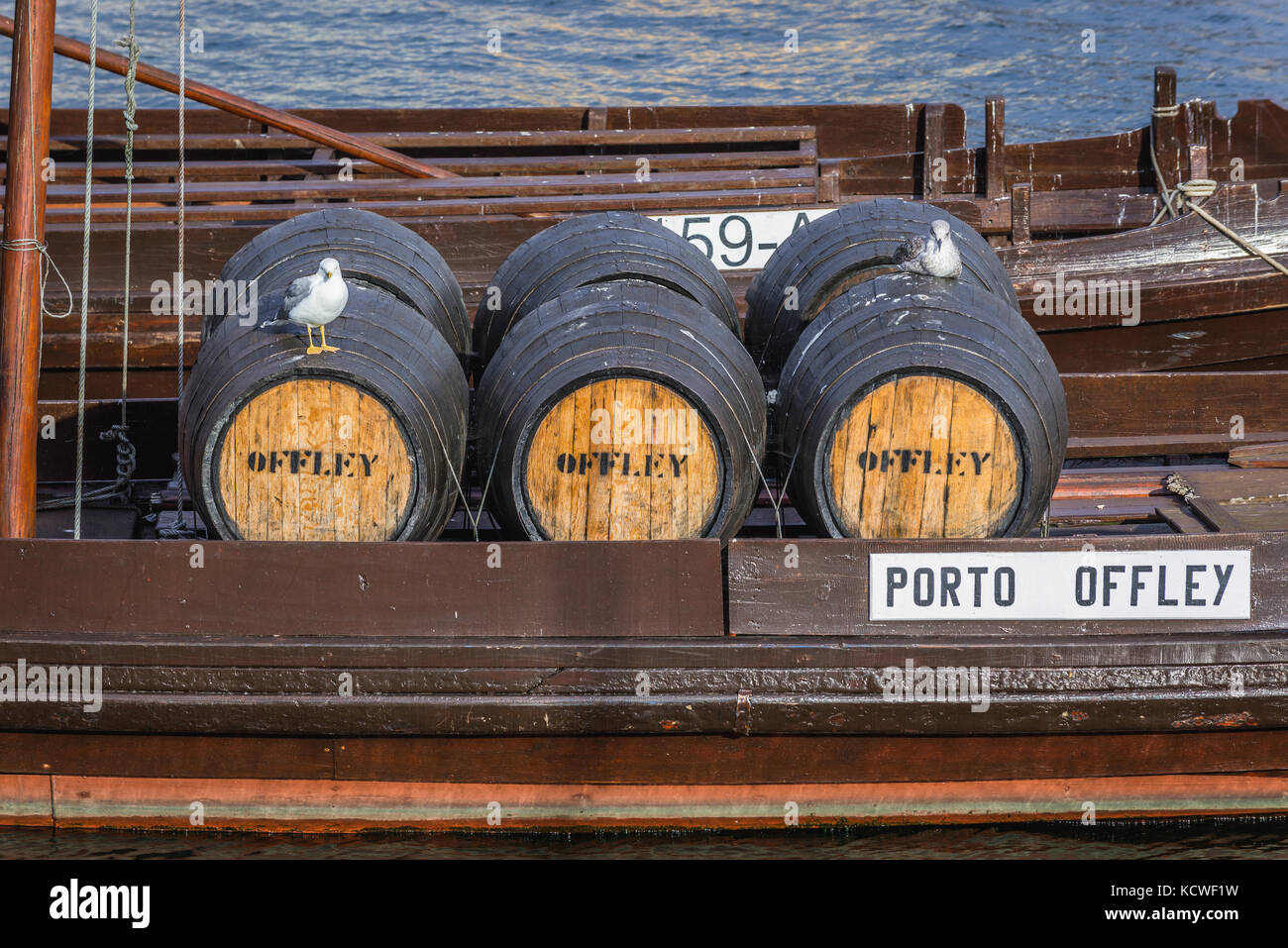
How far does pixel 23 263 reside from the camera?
5.74m

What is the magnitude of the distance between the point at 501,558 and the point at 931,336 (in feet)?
5.48

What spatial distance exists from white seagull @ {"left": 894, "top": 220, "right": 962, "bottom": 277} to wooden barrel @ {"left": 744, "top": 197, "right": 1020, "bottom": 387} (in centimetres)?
52

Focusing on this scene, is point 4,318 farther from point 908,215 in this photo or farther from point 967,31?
point 967,31

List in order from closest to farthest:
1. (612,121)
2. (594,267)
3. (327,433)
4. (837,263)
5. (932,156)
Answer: (327,433)
(594,267)
(837,263)
(932,156)
(612,121)

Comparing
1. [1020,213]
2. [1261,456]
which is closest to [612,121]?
[1020,213]

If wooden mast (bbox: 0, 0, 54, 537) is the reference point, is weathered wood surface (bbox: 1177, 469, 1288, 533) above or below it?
below

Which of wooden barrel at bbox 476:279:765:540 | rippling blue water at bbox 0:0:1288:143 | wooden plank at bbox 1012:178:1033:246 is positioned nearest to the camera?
wooden barrel at bbox 476:279:765:540

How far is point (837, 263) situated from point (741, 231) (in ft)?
9.18

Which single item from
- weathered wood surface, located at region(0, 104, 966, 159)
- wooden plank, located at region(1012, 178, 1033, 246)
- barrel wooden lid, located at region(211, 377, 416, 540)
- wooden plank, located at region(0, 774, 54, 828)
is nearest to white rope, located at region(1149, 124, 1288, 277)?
wooden plank, located at region(1012, 178, 1033, 246)

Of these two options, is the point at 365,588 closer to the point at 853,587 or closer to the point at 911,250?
the point at 853,587

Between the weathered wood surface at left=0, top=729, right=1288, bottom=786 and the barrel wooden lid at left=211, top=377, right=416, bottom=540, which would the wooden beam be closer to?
the barrel wooden lid at left=211, top=377, right=416, bottom=540

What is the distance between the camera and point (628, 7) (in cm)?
2286

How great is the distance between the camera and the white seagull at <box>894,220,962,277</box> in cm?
559
